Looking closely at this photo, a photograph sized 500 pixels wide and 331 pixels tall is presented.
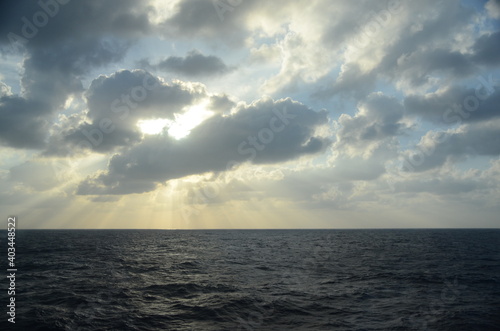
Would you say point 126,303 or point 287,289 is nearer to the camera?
point 126,303

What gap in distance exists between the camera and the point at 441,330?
1712 centimetres

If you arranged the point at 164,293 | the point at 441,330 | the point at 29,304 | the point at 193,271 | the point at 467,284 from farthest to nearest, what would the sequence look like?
the point at 193,271 < the point at 467,284 < the point at 164,293 < the point at 29,304 < the point at 441,330

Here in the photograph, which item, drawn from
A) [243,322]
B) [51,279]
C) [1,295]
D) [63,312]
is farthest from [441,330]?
[51,279]

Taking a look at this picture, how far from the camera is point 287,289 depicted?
26859 mm

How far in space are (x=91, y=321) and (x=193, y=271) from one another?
18999mm

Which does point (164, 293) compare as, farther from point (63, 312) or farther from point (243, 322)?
point (243, 322)

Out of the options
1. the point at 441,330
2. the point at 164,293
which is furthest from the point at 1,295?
the point at 441,330

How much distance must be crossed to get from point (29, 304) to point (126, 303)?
6900 mm

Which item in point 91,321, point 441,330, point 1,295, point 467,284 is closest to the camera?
point 441,330

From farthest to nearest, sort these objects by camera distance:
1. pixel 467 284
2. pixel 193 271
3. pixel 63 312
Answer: pixel 193 271 → pixel 467 284 → pixel 63 312

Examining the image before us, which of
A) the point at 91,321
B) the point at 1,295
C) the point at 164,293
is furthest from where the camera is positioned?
the point at 164,293

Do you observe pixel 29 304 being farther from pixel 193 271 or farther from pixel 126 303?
pixel 193 271

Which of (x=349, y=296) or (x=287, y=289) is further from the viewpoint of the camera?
(x=287, y=289)

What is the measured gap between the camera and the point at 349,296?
80.3ft
